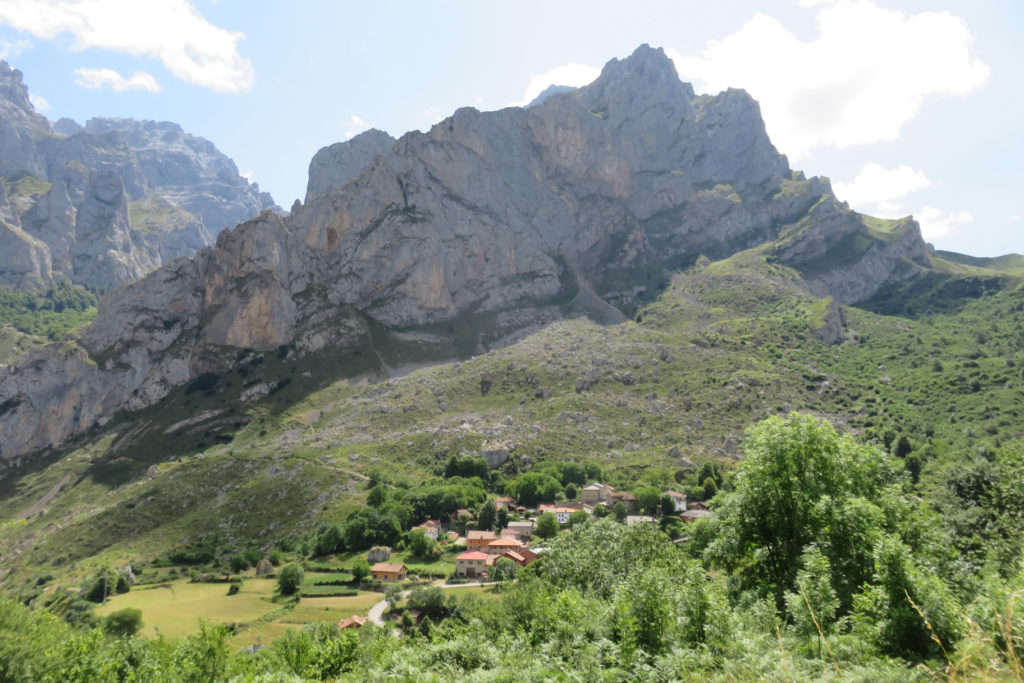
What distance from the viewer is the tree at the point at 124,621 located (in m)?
46.9

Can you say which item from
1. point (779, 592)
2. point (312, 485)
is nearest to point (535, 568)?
point (779, 592)

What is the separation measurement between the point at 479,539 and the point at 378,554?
41.2ft

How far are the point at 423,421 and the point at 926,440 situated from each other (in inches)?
3549

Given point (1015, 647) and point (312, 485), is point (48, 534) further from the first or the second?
point (1015, 647)

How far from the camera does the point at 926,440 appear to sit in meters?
82.5

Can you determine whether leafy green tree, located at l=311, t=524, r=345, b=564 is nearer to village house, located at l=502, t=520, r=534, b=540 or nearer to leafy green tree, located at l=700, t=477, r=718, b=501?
village house, located at l=502, t=520, r=534, b=540

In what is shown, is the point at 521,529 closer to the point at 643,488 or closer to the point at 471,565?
the point at 471,565

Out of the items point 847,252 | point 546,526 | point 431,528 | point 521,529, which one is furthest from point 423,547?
point 847,252

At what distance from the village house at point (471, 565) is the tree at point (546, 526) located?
9458mm

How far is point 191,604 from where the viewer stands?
5672cm

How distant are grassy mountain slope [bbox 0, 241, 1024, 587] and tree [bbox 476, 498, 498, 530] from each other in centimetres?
2164

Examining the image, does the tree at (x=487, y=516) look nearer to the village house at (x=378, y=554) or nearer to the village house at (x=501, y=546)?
the village house at (x=501, y=546)

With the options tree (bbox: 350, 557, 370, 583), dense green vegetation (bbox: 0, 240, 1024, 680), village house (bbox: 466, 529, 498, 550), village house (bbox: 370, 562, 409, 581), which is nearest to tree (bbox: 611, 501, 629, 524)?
dense green vegetation (bbox: 0, 240, 1024, 680)

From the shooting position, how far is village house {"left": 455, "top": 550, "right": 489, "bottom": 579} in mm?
58094
